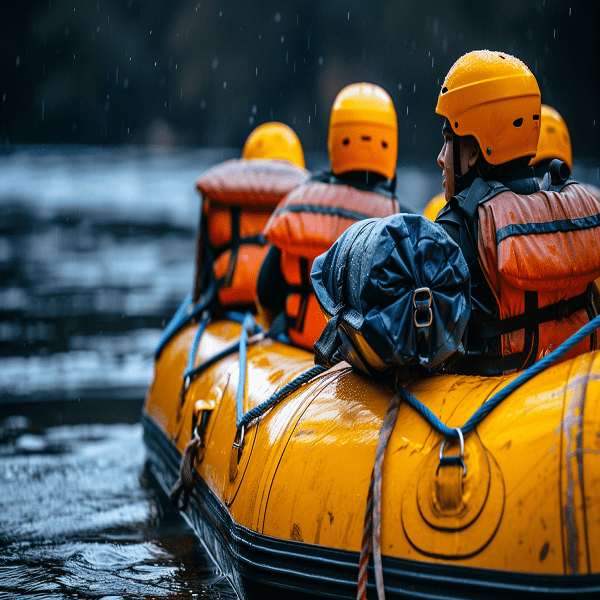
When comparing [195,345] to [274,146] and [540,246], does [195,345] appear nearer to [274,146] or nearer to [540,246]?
[274,146]

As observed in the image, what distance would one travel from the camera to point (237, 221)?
5.01m

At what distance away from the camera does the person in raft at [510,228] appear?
96.6 inches

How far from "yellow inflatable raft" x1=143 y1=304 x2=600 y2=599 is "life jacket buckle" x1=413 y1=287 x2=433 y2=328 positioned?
27cm

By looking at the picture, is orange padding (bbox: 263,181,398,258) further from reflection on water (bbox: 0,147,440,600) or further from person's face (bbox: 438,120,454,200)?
reflection on water (bbox: 0,147,440,600)

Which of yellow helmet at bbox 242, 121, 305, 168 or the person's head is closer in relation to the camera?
the person's head

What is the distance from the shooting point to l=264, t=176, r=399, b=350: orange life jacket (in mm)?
3553

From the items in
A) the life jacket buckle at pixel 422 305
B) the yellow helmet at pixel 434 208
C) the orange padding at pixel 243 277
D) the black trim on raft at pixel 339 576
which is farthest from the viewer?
the orange padding at pixel 243 277

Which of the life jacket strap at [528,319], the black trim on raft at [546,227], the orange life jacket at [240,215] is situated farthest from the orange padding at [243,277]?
the black trim on raft at [546,227]

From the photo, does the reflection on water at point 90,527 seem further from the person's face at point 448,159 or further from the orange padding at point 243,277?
the person's face at point 448,159

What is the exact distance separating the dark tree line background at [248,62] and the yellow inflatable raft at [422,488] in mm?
48350

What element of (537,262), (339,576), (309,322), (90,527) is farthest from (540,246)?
(90,527)

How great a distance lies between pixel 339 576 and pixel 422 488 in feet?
1.33

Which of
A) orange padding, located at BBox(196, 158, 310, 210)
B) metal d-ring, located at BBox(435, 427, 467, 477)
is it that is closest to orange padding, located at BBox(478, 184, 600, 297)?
metal d-ring, located at BBox(435, 427, 467, 477)

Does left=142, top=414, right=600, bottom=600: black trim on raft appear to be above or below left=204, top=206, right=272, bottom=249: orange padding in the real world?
below
